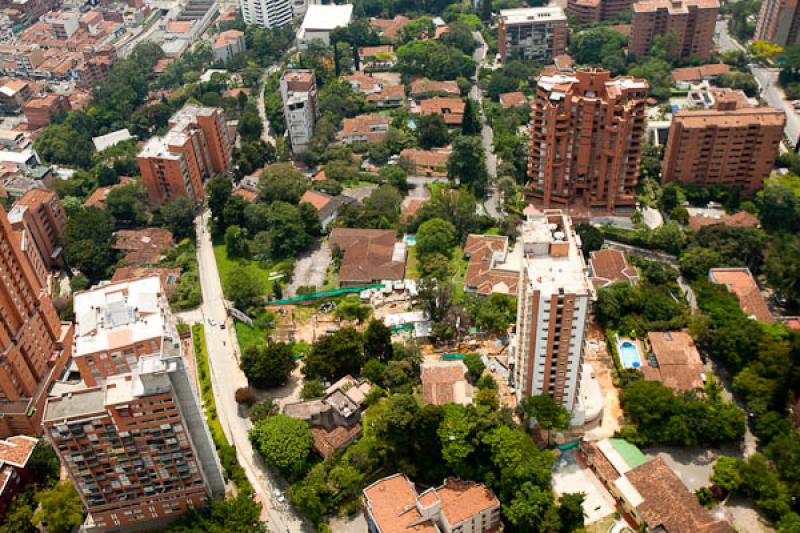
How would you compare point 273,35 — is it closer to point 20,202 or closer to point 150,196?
point 150,196

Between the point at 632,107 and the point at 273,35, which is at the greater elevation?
the point at 632,107

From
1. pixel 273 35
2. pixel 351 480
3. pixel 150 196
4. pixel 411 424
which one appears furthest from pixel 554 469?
pixel 273 35

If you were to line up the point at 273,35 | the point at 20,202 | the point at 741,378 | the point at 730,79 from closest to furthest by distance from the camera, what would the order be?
the point at 741,378
the point at 20,202
the point at 730,79
the point at 273,35

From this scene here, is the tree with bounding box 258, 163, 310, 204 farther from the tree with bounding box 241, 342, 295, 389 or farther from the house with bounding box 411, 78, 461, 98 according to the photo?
the house with bounding box 411, 78, 461, 98

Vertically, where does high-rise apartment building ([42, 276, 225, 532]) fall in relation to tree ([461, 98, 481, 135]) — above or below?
above

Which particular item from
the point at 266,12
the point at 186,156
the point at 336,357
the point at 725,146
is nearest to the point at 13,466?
the point at 336,357

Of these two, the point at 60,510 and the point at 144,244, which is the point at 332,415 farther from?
the point at 144,244

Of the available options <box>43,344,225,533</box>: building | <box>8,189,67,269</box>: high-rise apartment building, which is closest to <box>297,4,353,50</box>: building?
<box>8,189,67,269</box>: high-rise apartment building
